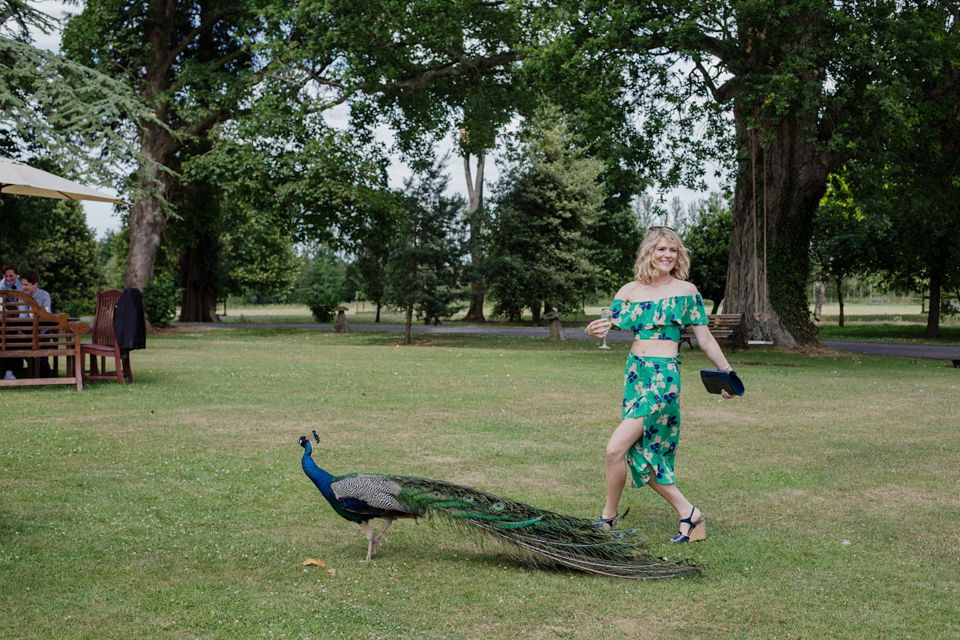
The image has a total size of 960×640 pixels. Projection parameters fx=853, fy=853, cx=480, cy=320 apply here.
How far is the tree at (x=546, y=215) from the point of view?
42812 millimetres

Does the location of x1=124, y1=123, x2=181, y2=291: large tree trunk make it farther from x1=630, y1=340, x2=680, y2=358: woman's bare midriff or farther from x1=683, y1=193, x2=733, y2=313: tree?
x1=630, y1=340, x2=680, y2=358: woman's bare midriff

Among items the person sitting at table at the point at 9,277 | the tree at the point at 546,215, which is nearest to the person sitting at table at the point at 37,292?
the person sitting at table at the point at 9,277

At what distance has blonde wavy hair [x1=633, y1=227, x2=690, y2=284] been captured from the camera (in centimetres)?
590

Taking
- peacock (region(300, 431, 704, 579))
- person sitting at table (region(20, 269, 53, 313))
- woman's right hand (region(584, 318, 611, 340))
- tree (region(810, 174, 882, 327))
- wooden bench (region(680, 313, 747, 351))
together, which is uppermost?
→ tree (region(810, 174, 882, 327))

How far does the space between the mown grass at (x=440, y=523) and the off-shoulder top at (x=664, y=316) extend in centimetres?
146

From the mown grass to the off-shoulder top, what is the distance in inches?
57.5

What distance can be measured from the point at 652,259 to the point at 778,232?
1864 centimetres

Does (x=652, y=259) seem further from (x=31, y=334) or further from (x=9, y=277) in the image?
(x=9, y=277)

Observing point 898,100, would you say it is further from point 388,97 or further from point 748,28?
point 388,97

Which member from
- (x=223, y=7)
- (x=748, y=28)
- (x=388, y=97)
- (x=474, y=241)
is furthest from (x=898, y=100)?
(x=223, y=7)

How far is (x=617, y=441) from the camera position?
5848mm

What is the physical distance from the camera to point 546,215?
4338cm

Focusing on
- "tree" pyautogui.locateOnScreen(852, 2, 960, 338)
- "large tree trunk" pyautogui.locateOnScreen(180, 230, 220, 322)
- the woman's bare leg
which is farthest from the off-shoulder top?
"large tree trunk" pyautogui.locateOnScreen(180, 230, 220, 322)

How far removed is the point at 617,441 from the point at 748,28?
53.6 ft
